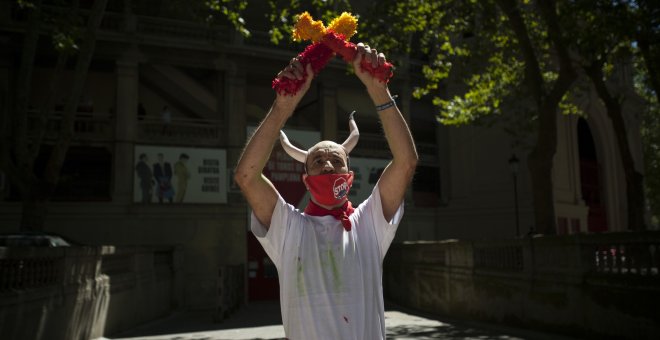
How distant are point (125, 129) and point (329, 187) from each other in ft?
62.4

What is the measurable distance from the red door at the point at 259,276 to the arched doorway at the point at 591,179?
14632mm

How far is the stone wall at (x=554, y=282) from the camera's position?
8.54 m

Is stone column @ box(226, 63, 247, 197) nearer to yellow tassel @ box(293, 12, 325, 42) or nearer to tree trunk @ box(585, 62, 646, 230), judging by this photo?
tree trunk @ box(585, 62, 646, 230)

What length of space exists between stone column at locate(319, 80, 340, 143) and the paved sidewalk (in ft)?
30.4

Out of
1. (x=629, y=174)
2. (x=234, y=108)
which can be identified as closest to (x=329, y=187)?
(x=629, y=174)

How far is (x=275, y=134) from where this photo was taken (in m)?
2.79

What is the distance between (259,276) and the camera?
2186cm

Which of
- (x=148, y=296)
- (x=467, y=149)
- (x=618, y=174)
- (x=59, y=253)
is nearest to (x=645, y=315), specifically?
(x=59, y=253)

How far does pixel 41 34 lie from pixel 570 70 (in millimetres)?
15850

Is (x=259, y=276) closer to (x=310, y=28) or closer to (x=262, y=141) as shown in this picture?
(x=262, y=141)

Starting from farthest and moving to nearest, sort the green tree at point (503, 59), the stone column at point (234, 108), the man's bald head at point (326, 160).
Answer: the stone column at point (234, 108), the green tree at point (503, 59), the man's bald head at point (326, 160)

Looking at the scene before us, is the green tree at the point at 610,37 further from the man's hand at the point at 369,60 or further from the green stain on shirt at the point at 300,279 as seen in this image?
the green stain on shirt at the point at 300,279

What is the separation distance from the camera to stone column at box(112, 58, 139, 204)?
66.2 feet

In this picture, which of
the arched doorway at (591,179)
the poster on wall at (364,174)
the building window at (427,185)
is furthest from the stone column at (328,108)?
the arched doorway at (591,179)
